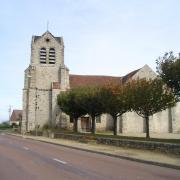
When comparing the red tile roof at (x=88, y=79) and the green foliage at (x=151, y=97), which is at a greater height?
the red tile roof at (x=88, y=79)

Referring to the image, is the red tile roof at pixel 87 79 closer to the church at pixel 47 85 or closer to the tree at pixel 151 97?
the church at pixel 47 85

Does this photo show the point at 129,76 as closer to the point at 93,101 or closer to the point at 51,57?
the point at 51,57

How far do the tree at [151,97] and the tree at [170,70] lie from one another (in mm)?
5904

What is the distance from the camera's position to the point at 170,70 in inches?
1061

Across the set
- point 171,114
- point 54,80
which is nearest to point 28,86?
point 54,80

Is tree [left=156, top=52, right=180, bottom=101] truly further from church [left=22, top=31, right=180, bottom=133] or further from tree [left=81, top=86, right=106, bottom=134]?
church [left=22, top=31, right=180, bottom=133]

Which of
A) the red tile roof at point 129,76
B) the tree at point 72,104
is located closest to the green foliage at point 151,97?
the tree at point 72,104

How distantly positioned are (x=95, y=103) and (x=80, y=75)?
29373 mm

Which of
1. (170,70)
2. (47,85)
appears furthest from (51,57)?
(170,70)

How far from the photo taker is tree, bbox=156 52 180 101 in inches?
1043

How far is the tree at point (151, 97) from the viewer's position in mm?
34719

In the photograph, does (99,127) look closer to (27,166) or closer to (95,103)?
(95,103)

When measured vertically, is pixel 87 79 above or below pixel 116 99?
above

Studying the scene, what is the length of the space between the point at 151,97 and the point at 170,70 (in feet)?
27.1
